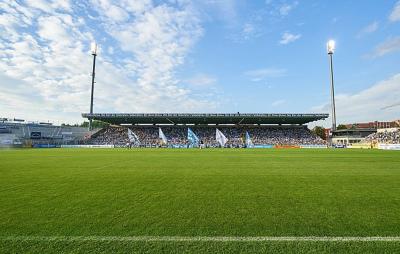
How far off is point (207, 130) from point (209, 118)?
7.06 metres

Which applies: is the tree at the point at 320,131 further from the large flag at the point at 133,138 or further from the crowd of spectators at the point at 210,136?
the large flag at the point at 133,138

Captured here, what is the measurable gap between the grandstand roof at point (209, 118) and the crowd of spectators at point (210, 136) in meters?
2.77

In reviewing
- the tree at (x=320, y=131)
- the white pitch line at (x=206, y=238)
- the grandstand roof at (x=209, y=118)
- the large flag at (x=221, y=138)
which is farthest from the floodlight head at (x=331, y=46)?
the white pitch line at (x=206, y=238)

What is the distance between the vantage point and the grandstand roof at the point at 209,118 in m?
66.8

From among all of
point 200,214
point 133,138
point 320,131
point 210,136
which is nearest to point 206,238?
point 200,214

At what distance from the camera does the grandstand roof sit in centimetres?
6675

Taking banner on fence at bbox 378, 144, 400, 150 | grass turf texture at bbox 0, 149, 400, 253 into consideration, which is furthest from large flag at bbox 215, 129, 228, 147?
grass turf texture at bbox 0, 149, 400, 253

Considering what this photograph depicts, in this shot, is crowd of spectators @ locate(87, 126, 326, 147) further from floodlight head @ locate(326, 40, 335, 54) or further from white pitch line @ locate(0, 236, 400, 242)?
white pitch line @ locate(0, 236, 400, 242)

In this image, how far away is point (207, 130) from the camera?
7488 centimetres

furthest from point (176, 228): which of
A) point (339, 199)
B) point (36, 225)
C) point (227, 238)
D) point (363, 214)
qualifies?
point (339, 199)

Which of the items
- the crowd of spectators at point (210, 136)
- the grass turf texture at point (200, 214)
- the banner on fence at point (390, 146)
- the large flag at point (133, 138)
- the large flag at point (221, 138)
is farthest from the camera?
the large flag at point (133, 138)

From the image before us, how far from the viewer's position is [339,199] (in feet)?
22.4

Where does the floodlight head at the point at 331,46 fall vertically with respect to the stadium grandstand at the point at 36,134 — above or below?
above

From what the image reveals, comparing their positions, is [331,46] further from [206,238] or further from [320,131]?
Answer: [206,238]
